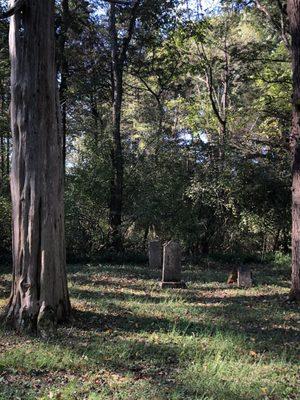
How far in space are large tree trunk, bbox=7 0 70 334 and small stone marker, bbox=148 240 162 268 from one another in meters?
9.23

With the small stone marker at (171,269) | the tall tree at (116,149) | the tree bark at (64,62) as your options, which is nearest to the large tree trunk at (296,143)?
the small stone marker at (171,269)

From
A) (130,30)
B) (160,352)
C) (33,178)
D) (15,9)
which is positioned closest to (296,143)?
(33,178)

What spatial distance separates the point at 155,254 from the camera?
16.6 metres

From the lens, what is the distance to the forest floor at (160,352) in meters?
4.90

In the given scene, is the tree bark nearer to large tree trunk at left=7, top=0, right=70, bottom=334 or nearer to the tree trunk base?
large tree trunk at left=7, top=0, right=70, bottom=334

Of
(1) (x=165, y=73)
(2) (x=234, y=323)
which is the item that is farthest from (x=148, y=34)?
(2) (x=234, y=323)

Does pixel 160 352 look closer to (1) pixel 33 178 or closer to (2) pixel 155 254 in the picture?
(1) pixel 33 178

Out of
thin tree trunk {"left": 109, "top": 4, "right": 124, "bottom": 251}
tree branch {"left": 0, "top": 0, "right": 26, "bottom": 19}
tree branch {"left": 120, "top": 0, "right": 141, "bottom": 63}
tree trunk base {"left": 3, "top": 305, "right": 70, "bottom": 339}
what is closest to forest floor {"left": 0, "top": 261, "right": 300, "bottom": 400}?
tree trunk base {"left": 3, "top": 305, "right": 70, "bottom": 339}

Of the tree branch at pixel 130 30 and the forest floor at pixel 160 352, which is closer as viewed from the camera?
the forest floor at pixel 160 352

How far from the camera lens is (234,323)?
8094 mm

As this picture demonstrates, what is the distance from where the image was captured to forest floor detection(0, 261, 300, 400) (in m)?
4.90

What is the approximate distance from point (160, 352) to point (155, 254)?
33.9 ft

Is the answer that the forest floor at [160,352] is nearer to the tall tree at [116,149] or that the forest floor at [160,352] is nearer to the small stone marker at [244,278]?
the small stone marker at [244,278]

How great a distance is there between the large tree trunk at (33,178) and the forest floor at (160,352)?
1.78 ft
